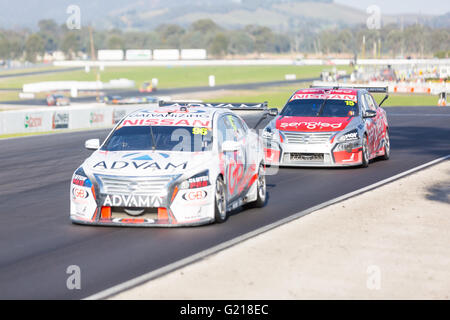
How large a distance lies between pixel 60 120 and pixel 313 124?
2086 cm

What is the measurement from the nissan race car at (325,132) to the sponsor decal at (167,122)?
6.08 meters

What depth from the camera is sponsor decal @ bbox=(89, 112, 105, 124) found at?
38541 mm

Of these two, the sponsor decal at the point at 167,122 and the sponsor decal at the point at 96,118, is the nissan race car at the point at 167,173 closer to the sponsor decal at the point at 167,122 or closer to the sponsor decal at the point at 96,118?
the sponsor decal at the point at 167,122

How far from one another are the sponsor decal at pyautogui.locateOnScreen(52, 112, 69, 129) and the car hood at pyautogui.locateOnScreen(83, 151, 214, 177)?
83.6ft

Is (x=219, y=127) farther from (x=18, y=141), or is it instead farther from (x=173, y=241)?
(x=18, y=141)

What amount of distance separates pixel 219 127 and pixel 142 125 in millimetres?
1115

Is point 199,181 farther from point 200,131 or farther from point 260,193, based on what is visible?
point 260,193

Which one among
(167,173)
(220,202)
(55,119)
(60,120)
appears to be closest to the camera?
(167,173)

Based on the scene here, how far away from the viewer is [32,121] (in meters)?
35.1

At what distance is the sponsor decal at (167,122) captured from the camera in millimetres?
11760

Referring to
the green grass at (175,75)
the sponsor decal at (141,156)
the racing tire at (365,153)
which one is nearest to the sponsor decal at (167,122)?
the sponsor decal at (141,156)

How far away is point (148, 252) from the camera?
31.0 feet

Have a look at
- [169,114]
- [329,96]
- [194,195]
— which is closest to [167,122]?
[169,114]
